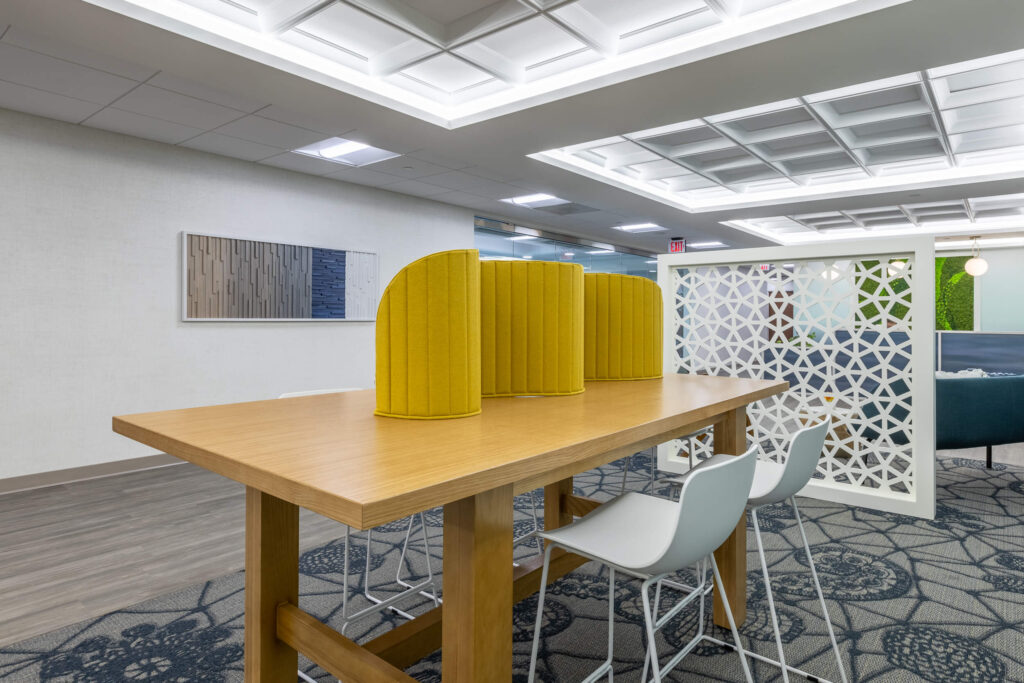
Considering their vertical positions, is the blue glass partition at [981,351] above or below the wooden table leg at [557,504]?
above

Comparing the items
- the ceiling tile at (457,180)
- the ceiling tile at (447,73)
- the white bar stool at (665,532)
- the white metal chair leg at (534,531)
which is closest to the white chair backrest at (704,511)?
the white bar stool at (665,532)

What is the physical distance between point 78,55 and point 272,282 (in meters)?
2.34

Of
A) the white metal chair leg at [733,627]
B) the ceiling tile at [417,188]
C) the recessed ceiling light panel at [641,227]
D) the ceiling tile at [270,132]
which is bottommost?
the white metal chair leg at [733,627]

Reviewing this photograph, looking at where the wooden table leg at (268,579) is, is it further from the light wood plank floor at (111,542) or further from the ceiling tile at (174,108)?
the ceiling tile at (174,108)

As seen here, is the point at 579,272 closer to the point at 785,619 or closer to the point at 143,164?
the point at 785,619

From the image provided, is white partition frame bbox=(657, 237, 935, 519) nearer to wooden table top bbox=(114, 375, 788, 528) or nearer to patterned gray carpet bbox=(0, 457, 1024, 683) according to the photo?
patterned gray carpet bbox=(0, 457, 1024, 683)

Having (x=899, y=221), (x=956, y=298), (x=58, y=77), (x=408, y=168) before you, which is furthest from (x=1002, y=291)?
(x=58, y=77)

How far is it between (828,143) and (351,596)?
202 inches

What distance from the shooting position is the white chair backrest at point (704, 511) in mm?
1192

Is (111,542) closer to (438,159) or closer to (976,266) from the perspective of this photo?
(438,159)

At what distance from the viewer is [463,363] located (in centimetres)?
138

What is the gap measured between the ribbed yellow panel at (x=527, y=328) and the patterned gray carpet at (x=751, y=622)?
93 centimetres

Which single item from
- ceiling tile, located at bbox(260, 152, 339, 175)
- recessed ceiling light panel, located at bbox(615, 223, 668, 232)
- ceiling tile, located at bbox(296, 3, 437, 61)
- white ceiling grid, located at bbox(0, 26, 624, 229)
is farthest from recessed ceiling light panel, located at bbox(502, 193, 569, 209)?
ceiling tile, located at bbox(296, 3, 437, 61)

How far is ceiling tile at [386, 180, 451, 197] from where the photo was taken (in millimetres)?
5770
